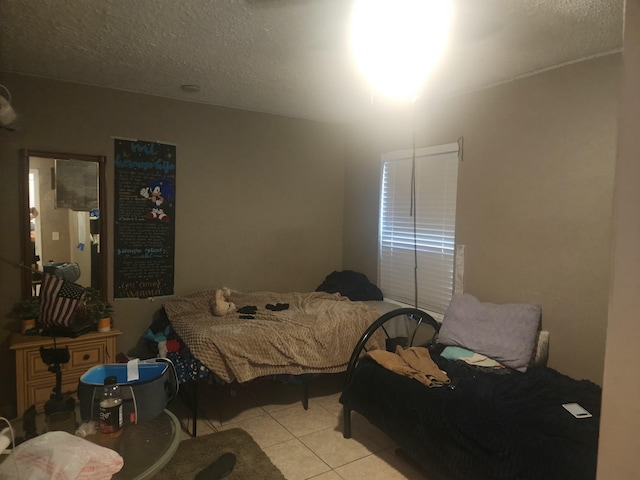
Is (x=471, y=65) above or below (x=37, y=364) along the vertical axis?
above

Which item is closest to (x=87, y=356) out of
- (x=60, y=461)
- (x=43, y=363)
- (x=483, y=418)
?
(x=43, y=363)

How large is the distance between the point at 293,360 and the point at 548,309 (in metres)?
1.74

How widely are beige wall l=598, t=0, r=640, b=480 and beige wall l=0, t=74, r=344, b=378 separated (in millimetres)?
3331

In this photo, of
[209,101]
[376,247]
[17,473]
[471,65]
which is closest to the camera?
[17,473]

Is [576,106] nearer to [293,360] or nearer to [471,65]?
[471,65]

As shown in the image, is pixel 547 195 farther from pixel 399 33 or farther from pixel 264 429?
pixel 264 429

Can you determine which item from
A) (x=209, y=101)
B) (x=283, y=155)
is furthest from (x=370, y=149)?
(x=209, y=101)

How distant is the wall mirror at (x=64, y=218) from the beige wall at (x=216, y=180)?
7cm

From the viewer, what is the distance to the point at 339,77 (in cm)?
295

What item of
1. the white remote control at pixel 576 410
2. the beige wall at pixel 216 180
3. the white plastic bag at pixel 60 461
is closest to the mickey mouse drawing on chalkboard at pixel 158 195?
A: the beige wall at pixel 216 180

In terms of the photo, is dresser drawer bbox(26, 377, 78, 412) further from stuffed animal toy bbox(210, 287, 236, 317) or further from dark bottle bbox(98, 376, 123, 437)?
dark bottle bbox(98, 376, 123, 437)

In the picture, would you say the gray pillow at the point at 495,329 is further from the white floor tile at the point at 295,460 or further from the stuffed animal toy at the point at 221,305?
the stuffed animal toy at the point at 221,305

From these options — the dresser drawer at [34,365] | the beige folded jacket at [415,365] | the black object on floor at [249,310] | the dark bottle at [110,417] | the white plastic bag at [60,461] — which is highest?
the white plastic bag at [60,461]

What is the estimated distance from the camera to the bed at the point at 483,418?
180 centimetres
